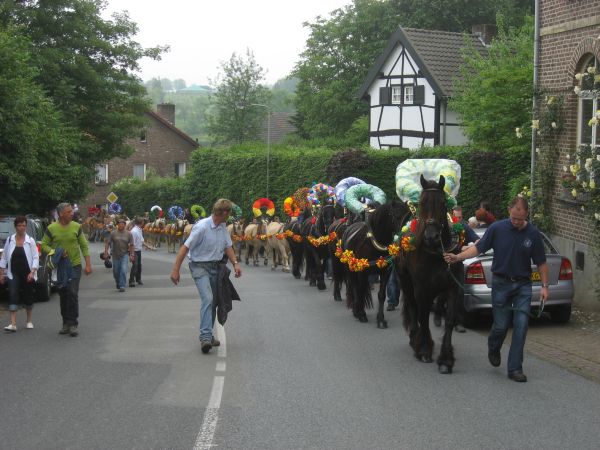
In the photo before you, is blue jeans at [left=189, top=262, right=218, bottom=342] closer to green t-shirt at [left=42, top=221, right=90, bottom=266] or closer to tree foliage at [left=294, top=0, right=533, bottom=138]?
green t-shirt at [left=42, top=221, right=90, bottom=266]

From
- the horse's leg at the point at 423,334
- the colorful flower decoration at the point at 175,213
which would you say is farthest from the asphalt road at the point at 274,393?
the colorful flower decoration at the point at 175,213

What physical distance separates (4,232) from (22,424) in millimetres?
12141

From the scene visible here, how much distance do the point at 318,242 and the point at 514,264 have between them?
9.99 m

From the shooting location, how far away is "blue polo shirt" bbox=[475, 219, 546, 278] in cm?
1012

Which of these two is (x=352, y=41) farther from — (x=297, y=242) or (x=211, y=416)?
(x=211, y=416)

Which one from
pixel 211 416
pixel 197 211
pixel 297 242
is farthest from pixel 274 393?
pixel 197 211

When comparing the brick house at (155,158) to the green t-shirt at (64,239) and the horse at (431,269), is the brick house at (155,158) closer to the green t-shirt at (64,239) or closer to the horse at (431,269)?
the green t-shirt at (64,239)

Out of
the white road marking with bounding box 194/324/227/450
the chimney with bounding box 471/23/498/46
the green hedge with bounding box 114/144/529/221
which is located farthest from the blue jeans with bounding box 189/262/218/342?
the chimney with bounding box 471/23/498/46

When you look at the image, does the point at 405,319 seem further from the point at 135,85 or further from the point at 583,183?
the point at 135,85

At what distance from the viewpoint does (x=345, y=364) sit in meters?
10.8

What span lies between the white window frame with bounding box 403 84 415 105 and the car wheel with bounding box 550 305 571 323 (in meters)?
27.4

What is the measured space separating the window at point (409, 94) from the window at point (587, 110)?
2334 centimetres

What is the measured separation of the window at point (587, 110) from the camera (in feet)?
55.8

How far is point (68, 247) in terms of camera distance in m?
13.6
